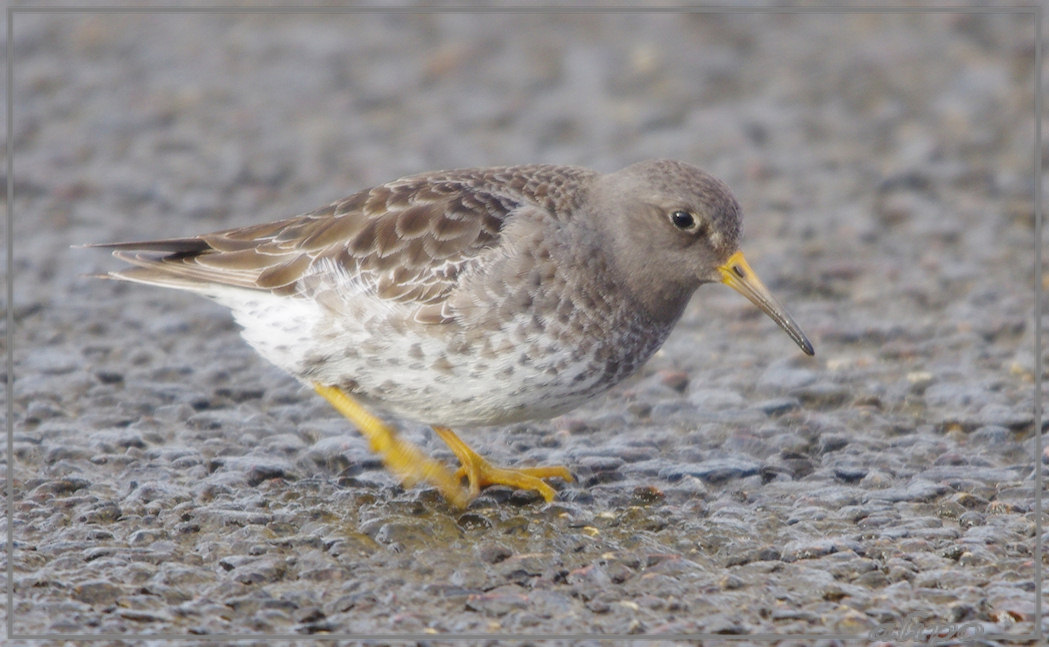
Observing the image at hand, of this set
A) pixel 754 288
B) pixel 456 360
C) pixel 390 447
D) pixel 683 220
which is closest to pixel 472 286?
pixel 456 360

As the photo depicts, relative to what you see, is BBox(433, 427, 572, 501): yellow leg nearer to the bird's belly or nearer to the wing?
the bird's belly

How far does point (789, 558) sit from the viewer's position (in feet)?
19.1

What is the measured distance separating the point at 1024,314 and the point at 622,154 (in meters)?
3.74

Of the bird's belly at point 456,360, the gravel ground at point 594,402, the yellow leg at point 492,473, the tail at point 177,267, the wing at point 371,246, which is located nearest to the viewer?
the gravel ground at point 594,402

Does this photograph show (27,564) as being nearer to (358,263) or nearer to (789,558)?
(358,263)

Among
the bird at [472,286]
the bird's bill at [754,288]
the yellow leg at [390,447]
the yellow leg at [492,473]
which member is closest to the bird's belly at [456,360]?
the bird at [472,286]

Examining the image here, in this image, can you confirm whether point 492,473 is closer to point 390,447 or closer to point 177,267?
point 390,447

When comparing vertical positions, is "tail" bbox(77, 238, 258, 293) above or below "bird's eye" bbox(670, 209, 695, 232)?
Answer: below

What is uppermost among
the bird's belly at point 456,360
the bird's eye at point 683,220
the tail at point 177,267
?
the bird's eye at point 683,220

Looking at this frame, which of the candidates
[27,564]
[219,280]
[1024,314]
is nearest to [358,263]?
[219,280]

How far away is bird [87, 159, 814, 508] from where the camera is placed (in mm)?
6047

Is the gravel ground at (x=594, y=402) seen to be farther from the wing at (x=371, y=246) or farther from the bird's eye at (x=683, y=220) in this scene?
the bird's eye at (x=683, y=220)

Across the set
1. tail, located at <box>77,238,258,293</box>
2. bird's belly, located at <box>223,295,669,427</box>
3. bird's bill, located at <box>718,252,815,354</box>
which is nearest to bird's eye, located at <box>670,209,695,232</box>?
bird's bill, located at <box>718,252,815,354</box>

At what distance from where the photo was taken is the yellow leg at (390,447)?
21.2 ft
